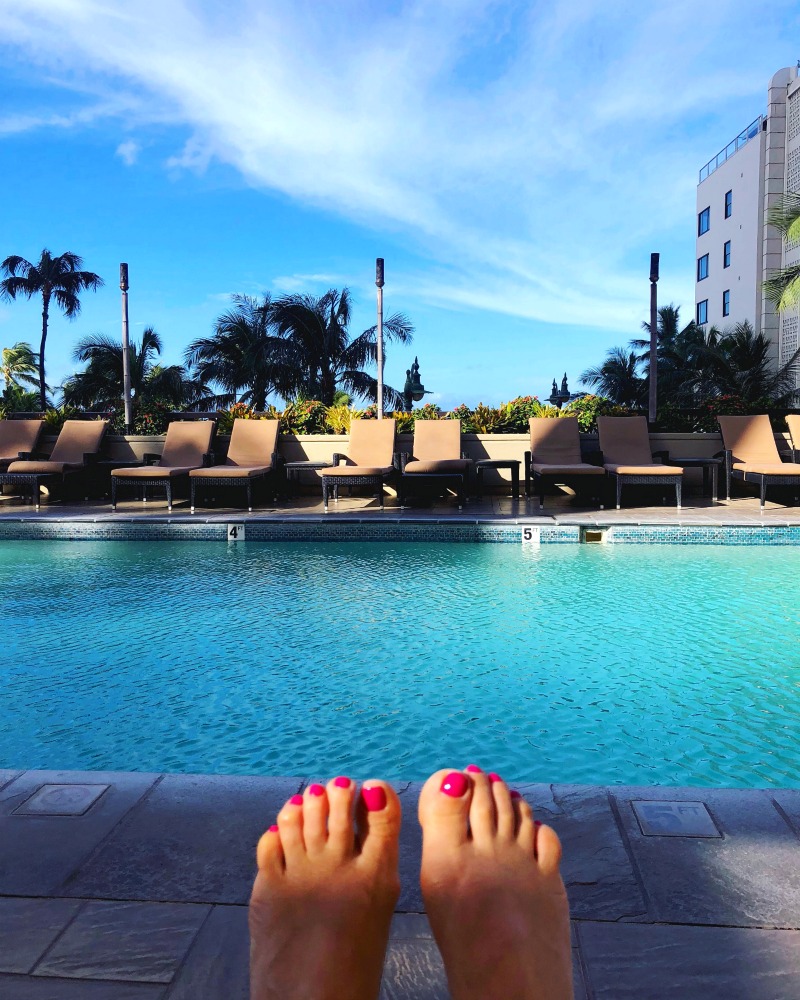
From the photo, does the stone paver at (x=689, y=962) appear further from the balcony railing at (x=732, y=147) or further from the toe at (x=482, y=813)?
the balcony railing at (x=732, y=147)

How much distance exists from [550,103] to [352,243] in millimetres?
18017

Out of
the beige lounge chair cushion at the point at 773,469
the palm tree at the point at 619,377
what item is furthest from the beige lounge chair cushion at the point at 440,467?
the palm tree at the point at 619,377

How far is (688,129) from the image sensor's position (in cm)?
1772

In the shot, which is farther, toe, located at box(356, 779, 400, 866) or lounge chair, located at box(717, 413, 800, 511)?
lounge chair, located at box(717, 413, 800, 511)

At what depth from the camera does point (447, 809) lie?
116cm

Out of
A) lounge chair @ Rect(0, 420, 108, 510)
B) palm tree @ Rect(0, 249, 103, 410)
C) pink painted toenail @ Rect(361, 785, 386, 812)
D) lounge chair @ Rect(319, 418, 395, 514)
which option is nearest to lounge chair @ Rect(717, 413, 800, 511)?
lounge chair @ Rect(319, 418, 395, 514)

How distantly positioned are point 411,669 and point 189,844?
6.25ft

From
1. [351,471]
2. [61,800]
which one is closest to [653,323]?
[351,471]

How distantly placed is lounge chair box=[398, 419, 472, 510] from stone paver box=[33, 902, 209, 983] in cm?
736

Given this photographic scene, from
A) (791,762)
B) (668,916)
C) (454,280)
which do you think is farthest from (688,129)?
(668,916)

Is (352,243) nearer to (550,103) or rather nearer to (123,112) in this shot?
(123,112)

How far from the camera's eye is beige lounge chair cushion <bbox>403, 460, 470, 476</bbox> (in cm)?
865

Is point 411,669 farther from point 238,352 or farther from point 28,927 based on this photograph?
point 238,352

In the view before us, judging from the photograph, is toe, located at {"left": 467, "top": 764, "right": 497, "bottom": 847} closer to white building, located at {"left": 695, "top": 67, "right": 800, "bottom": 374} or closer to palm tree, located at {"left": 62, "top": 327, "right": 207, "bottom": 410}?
white building, located at {"left": 695, "top": 67, "right": 800, "bottom": 374}
